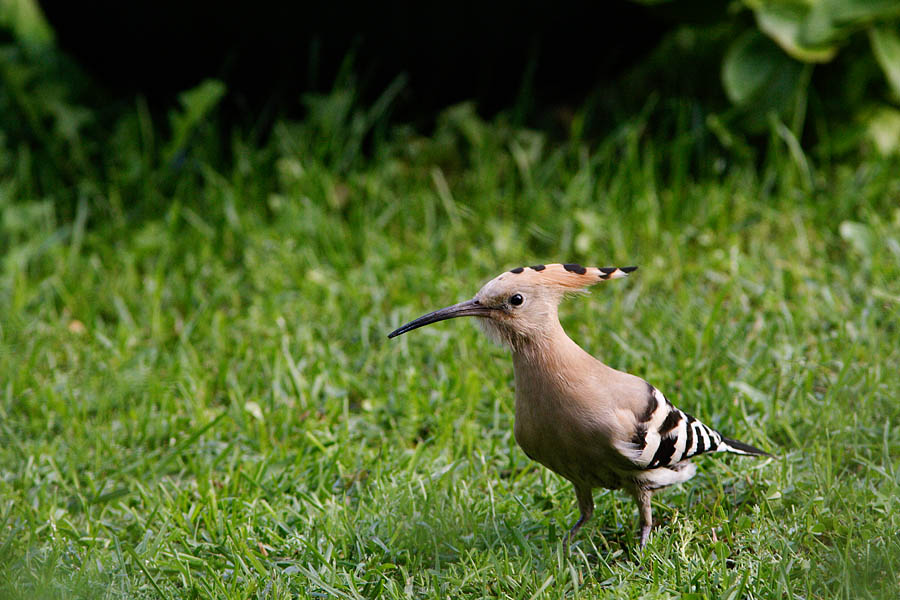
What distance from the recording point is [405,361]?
4.17 m

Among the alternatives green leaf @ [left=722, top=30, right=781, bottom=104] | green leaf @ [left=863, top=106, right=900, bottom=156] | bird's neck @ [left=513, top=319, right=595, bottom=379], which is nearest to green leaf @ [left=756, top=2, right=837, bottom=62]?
green leaf @ [left=722, top=30, right=781, bottom=104]

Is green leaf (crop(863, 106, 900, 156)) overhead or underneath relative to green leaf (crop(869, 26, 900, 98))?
underneath

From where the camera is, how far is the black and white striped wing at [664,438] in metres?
2.82

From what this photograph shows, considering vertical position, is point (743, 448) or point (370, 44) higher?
point (370, 44)

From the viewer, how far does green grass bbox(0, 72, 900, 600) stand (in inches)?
117

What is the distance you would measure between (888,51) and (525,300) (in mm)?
2862

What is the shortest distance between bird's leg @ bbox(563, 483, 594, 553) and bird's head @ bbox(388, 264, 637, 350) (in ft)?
1.59

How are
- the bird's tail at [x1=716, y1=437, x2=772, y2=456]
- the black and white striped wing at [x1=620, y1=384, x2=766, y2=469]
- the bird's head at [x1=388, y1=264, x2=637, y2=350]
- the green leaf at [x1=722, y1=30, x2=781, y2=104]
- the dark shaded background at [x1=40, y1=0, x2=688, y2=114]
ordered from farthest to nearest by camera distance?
the dark shaded background at [x1=40, y1=0, x2=688, y2=114]
the green leaf at [x1=722, y1=30, x2=781, y2=104]
the bird's tail at [x1=716, y1=437, x2=772, y2=456]
the bird's head at [x1=388, y1=264, x2=637, y2=350]
the black and white striped wing at [x1=620, y1=384, x2=766, y2=469]

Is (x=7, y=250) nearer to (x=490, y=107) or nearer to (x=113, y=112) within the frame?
(x=113, y=112)

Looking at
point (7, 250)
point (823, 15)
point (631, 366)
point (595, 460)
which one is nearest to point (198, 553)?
point (595, 460)

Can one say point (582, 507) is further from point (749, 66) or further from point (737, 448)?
point (749, 66)

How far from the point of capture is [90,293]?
471 cm

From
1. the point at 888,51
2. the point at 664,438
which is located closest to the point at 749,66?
the point at 888,51

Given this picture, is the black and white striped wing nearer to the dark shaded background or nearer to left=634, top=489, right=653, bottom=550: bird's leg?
left=634, top=489, right=653, bottom=550: bird's leg
